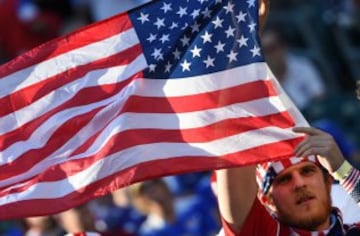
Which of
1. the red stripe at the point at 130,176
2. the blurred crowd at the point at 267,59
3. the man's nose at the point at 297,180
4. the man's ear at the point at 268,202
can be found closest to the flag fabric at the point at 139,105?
the red stripe at the point at 130,176

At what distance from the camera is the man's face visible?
22.6 feet

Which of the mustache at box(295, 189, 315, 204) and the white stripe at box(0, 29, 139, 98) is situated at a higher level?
the white stripe at box(0, 29, 139, 98)

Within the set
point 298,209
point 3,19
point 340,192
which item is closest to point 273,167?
point 298,209

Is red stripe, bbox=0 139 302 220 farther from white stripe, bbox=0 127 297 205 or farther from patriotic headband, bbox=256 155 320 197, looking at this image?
patriotic headband, bbox=256 155 320 197

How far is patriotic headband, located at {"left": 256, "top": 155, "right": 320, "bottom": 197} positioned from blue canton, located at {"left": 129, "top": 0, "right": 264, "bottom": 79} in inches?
19.5

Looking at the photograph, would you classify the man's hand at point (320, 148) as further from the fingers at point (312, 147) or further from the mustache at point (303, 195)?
the mustache at point (303, 195)

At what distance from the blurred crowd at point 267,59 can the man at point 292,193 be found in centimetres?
231

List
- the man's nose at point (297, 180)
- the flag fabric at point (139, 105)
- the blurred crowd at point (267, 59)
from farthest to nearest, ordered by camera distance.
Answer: the blurred crowd at point (267, 59), the man's nose at point (297, 180), the flag fabric at point (139, 105)

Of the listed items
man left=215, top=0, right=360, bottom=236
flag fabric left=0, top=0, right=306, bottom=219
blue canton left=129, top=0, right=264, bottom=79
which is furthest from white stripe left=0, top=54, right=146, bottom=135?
man left=215, top=0, right=360, bottom=236

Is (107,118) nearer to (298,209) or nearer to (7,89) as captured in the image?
(7,89)

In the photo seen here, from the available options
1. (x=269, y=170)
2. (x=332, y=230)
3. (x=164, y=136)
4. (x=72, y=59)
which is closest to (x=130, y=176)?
(x=164, y=136)

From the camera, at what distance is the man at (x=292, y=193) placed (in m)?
6.68

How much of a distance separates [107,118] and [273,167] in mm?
753

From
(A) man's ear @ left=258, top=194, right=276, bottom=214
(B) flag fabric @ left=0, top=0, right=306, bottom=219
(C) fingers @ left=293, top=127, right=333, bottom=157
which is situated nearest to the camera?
(C) fingers @ left=293, top=127, right=333, bottom=157
